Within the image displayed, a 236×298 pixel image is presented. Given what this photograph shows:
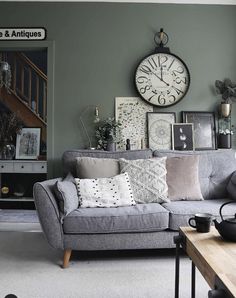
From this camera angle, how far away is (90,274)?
88.6 inches

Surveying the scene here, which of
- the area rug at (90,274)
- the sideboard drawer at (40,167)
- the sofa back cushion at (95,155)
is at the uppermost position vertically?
the sofa back cushion at (95,155)

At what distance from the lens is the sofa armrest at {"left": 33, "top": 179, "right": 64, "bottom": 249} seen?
2.35 meters

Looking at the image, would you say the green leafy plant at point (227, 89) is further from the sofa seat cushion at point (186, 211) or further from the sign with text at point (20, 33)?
the sign with text at point (20, 33)

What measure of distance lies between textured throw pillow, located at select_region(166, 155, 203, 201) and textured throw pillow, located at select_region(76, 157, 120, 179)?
521mm

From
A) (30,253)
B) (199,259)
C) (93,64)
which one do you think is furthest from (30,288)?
(93,64)

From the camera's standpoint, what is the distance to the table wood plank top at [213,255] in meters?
1.18

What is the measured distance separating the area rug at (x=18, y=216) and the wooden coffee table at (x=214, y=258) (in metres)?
2.49

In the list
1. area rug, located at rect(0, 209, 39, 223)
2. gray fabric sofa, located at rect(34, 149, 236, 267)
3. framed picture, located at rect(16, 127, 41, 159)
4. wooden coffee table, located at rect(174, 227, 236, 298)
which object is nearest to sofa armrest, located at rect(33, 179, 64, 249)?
gray fabric sofa, located at rect(34, 149, 236, 267)

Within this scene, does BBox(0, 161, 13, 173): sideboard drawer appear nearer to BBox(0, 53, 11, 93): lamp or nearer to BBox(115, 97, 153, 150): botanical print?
BBox(0, 53, 11, 93): lamp

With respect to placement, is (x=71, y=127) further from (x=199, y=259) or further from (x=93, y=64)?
(x=199, y=259)

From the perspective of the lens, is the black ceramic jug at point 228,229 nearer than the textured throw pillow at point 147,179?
Yes

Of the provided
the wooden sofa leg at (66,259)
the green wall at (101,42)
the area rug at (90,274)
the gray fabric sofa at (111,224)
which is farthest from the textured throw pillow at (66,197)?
the green wall at (101,42)

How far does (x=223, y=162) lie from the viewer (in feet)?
10.3

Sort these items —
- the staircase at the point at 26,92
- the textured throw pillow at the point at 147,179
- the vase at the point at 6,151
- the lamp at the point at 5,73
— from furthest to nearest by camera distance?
the staircase at the point at 26,92 → the lamp at the point at 5,73 → the vase at the point at 6,151 → the textured throw pillow at the point at 147,179
